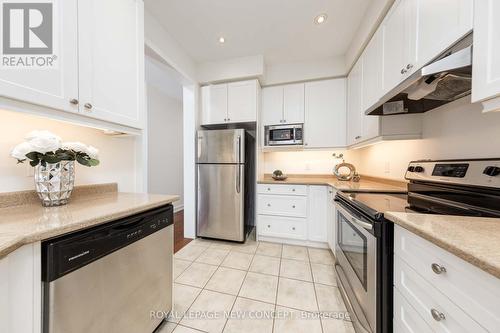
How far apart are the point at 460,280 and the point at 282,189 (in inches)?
76.0

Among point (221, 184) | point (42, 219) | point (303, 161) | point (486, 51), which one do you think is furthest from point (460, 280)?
point (303, 161)

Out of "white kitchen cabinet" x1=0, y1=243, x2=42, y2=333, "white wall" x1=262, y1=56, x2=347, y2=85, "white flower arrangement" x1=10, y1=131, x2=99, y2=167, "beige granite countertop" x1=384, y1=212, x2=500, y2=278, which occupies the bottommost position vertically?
"white kitchen cabinet" x1=0, y1=243, x2=42, y2=333

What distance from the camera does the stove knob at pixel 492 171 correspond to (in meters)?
0.81

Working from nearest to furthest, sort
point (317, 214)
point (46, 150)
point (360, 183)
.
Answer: point (46, 150)
point (360, 183)
point (317, 214)

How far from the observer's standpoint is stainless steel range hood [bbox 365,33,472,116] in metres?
0.79

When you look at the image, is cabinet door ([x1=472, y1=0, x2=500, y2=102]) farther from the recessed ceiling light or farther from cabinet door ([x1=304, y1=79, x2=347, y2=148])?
cabinet door ([x1=304, y1=79, x2=347, y2=148])

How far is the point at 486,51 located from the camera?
0.70 metres

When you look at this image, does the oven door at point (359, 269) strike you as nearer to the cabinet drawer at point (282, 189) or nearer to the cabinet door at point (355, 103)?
the cabinet drawer at point (282, 189)

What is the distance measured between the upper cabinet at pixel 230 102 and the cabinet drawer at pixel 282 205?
3.75 feet

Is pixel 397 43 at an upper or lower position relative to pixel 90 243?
upper

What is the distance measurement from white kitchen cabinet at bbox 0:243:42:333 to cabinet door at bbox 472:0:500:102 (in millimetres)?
1725

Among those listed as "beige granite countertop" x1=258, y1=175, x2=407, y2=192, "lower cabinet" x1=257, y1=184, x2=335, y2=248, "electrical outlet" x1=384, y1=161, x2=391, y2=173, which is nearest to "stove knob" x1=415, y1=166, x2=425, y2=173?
"beige granite countertop" x1=258, y1=175, x2=407, y2=192

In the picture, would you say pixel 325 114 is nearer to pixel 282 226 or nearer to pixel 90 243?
pixel 282 226

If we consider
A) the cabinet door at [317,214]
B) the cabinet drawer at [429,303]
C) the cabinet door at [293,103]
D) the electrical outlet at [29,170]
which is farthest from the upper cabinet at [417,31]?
the electrical outlet at [29,170]
